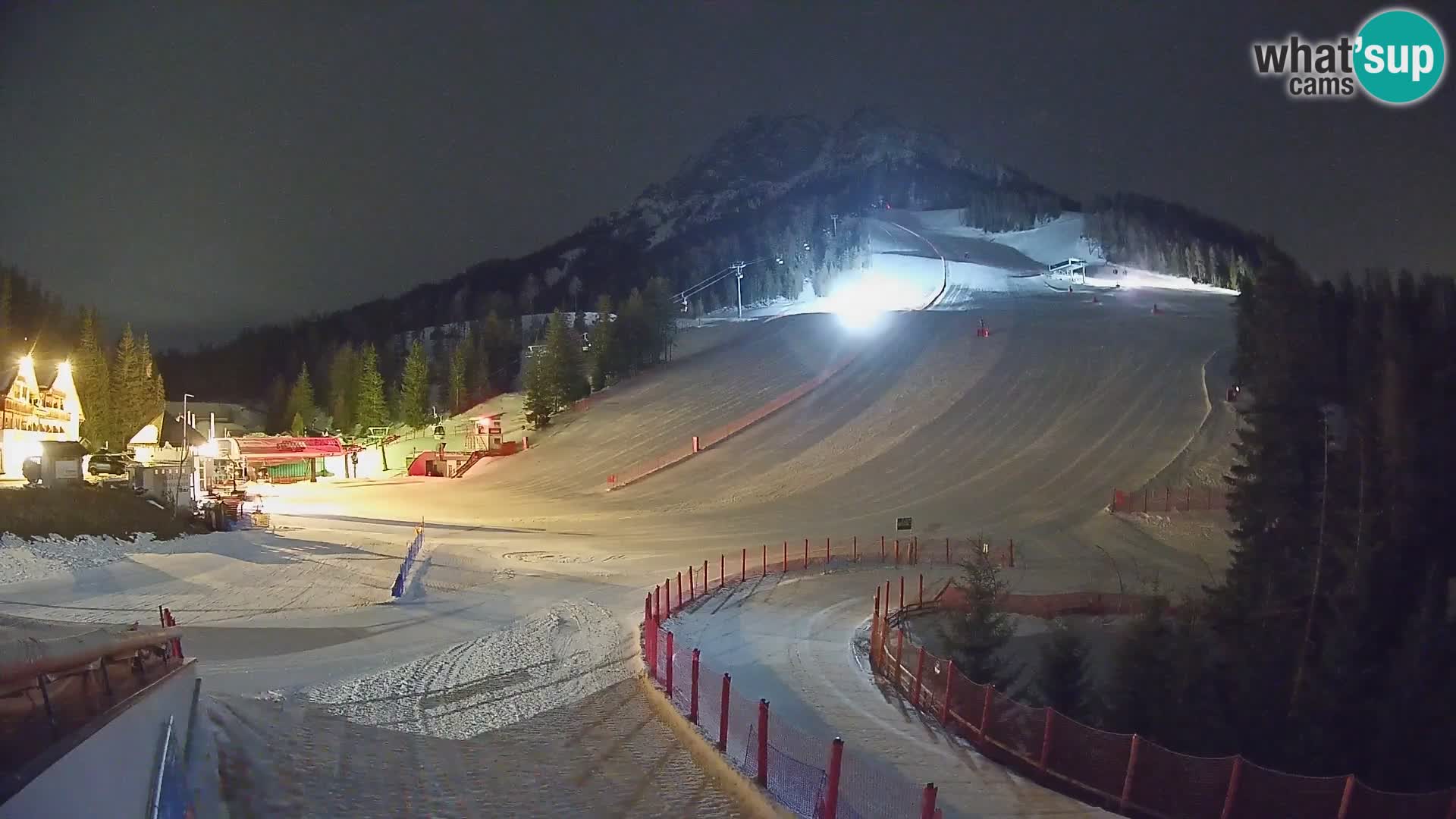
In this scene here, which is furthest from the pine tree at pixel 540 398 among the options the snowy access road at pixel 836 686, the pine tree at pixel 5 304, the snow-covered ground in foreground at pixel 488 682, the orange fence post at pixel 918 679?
the orange fence post at pixel 918 679

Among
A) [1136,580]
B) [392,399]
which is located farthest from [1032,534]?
[392,399]

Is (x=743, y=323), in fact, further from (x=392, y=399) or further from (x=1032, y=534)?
(x=1032, y=534)

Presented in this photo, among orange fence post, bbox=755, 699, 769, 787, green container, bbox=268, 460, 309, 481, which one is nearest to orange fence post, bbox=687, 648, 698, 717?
orange fence post, bbox=755, 699, 769, 787

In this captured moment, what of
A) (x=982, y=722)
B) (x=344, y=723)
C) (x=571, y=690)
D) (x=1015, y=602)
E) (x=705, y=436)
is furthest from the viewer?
(x=705, y=436)

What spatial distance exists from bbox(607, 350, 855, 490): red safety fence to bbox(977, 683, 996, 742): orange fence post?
36.0m

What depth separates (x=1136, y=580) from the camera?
27.5 metres

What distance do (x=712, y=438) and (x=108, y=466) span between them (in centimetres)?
2822

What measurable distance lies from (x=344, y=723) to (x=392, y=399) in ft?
317

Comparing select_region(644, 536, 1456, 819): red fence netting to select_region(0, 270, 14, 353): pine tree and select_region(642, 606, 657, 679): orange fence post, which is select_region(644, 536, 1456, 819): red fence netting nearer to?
select_region(642, 606, 657, 679): orange fence post

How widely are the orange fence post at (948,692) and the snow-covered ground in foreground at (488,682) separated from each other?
413cm

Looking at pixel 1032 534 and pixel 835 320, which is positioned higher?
pixel 835 320

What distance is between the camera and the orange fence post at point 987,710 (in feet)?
35.3

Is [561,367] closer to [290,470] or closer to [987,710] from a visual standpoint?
[290,470]

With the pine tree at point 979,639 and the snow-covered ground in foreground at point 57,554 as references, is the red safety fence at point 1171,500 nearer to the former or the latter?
the pine tree at point 979,639
